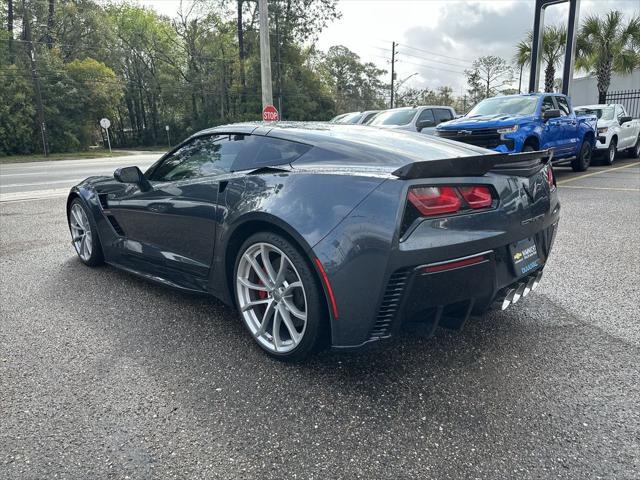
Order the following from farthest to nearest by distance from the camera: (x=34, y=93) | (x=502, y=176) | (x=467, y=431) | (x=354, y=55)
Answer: (x=354, y=55), (x=34, y=93), (x=502, y=176), (x=467, y=431)

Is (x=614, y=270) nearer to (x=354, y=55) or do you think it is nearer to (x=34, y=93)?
(x=34, y=93)

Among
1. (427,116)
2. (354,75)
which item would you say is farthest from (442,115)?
(354,75)

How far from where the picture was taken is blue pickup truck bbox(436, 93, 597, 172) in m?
9.17

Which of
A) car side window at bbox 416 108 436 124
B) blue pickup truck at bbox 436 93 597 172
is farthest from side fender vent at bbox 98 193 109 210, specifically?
car side window at bbox 416 108 436 124

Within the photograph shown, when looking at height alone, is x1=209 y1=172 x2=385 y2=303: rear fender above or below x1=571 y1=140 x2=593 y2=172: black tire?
above

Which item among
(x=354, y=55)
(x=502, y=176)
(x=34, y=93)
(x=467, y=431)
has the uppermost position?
(x=354, y=55)

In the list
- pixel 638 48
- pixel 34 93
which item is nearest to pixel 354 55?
pixel 34 93

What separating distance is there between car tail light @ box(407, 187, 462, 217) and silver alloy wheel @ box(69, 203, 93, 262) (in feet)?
11.3

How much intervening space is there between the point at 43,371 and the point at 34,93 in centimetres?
3736

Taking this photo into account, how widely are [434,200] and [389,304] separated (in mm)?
537

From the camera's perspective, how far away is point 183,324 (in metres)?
3.26

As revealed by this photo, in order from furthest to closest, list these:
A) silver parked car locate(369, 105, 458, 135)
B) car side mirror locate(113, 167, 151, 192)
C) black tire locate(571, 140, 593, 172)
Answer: silver parked car locate(369, 105, 458, 135), black tire locate(571, 140, 593, 172), car side mirror locate(113, 167, 151, 192)

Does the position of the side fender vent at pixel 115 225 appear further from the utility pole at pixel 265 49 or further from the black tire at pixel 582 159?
the utility pole at pixel 265 49

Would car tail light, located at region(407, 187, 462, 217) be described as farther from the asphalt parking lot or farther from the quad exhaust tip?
the asphalt parking lot
